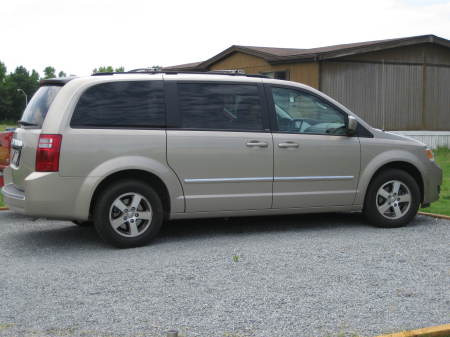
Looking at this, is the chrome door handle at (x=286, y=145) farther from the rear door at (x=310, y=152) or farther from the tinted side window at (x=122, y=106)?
the tinted side window at (x=122, y=106)

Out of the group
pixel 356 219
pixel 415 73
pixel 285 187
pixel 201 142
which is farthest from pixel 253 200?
pixel 415 73

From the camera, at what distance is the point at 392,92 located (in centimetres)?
2242

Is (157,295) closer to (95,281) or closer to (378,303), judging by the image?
(95,281)

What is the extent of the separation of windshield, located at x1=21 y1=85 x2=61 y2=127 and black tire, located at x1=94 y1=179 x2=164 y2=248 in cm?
105

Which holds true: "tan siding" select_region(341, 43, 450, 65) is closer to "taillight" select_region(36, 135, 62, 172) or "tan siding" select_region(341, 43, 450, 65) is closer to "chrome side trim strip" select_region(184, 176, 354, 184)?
"chrome side trim strip" select_region(184, 176, 354, 184)

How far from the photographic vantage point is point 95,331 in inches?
170

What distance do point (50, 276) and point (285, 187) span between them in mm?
2973

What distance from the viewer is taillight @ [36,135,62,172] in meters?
6.61

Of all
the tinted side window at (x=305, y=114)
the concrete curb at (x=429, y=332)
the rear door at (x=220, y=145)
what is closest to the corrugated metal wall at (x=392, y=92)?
the tinted side window at (x=305, y=114)

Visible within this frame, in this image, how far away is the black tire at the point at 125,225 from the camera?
22.4 ft

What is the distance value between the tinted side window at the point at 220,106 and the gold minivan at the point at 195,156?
0.01 meters

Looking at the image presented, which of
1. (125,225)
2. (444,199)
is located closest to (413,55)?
(444,199)

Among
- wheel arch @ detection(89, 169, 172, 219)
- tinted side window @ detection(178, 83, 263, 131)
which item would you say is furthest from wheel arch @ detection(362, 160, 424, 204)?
wheel arch @ detection(89, 169, 172, 219)

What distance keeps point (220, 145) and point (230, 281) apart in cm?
212
